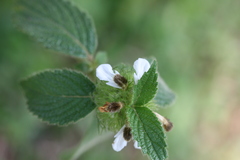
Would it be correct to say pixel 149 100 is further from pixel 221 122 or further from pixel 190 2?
pixel 221 122

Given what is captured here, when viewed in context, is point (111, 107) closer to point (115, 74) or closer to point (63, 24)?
point (115, 74)

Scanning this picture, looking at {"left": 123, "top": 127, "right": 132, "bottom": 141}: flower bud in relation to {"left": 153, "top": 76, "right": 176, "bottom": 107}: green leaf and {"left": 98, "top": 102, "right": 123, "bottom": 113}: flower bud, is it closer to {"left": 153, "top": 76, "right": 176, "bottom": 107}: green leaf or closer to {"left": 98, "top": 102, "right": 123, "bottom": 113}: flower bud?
{"left": 98, "top": 102, "right": 123, "bottom": 113}: flower bud

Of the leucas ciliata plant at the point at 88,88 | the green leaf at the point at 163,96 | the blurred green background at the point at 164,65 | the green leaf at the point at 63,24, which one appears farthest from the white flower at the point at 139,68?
the blurred green background at the point at 164,65

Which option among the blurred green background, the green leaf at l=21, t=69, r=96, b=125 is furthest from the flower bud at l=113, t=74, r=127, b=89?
the blurred green background

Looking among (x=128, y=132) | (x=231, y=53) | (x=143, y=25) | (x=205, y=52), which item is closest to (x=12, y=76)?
(x=143, y=25)

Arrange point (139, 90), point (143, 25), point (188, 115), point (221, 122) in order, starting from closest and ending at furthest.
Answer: point (139, 90)
point (143, 25)
point (188, 115)
point (221, 122)
